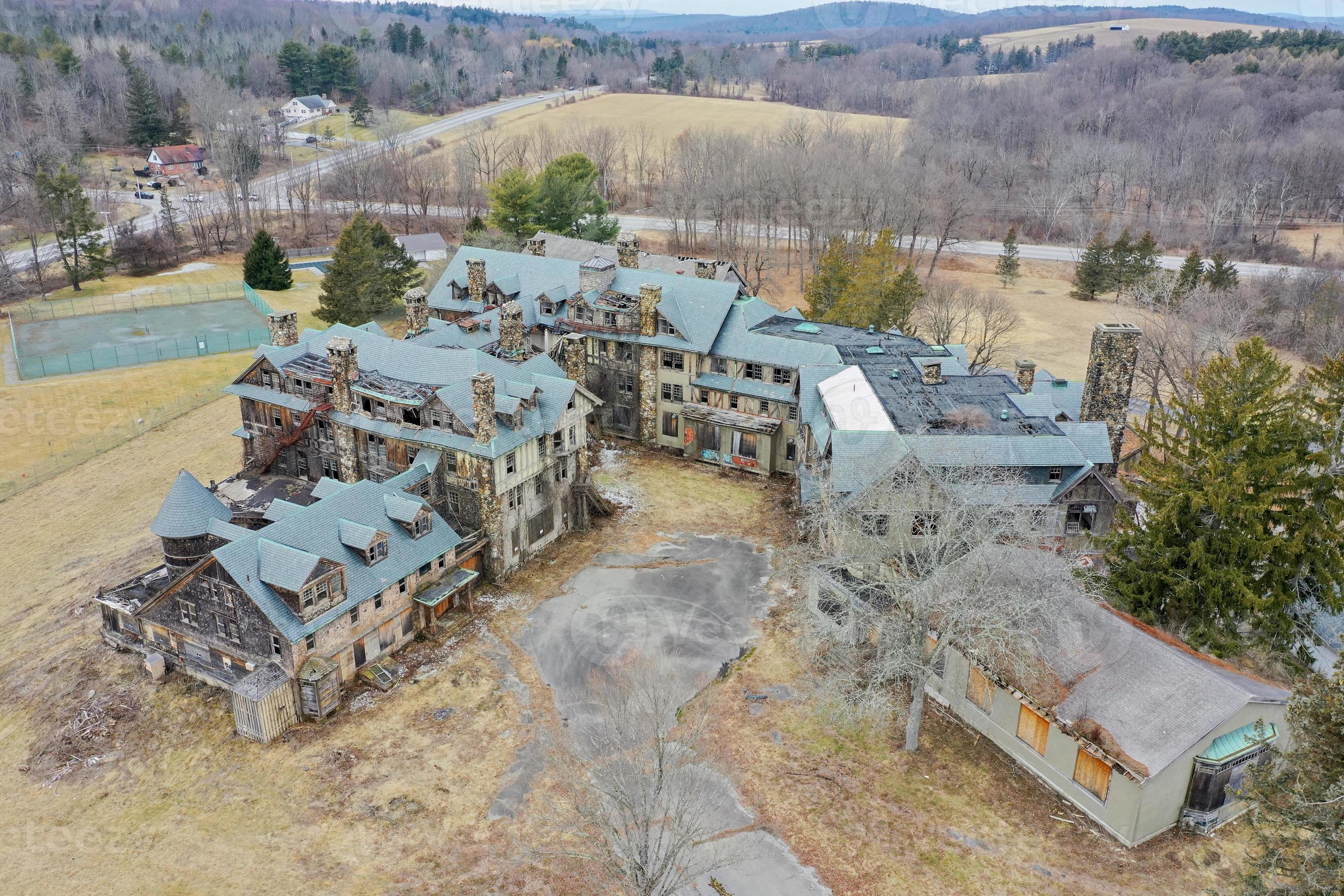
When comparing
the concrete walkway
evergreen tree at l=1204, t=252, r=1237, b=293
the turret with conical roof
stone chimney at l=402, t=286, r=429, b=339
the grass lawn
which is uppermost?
the grass lawn

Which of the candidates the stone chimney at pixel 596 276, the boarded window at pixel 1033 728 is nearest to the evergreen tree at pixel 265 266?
the stone chimney at pixel 596 276

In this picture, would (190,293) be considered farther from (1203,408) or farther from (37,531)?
(1203,408)

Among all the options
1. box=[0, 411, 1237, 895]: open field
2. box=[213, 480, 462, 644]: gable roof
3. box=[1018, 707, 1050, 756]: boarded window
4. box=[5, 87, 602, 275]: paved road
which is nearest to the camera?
box=[0, 411, 1237, 895]: open field

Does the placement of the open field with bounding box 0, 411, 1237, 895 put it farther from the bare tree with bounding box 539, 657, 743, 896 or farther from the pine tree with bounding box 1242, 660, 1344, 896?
the pine tree with bounding box 1242, 660, 1344, 896

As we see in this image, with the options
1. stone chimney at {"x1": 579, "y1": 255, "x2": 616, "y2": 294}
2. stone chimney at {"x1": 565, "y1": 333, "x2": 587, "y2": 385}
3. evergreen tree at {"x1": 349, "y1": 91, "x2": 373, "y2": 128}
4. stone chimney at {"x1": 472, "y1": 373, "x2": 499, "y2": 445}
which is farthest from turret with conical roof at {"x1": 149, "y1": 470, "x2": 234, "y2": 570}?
evergreen tree at {"x1": 349, "y1": 91, "x2": 373, "y2": 128}

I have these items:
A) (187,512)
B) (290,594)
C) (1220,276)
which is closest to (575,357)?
(187,512)

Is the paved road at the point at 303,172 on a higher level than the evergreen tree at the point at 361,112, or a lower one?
lower

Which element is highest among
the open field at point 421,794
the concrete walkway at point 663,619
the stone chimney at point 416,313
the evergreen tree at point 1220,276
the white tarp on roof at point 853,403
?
the stone chimney at point 416,313

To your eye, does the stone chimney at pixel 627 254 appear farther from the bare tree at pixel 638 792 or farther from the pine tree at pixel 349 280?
the bare tree at pixel 638 792
